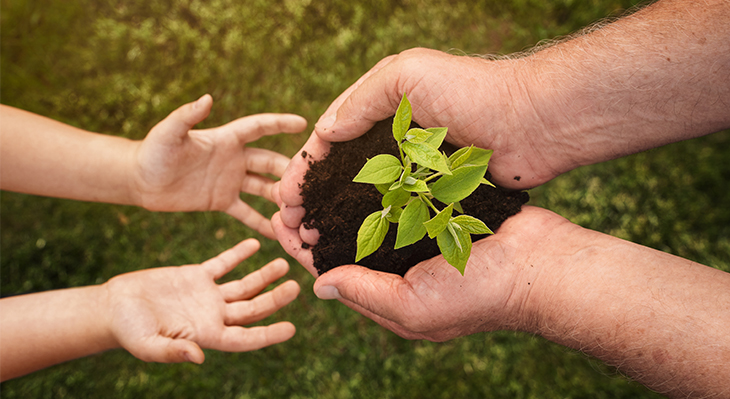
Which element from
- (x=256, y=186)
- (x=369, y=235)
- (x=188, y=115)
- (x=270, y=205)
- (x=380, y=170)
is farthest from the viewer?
(x=270, y=205)

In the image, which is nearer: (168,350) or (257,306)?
(168,350)

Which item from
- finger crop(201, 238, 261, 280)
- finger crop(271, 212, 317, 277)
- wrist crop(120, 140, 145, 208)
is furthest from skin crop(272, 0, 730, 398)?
wrist crop(120, 140, 145, 208)

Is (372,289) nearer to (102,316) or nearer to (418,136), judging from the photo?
(418,136)

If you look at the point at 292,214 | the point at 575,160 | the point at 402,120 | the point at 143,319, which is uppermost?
the point at 402,120

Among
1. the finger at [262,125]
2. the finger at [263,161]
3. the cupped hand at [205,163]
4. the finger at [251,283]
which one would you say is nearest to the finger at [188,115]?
the cupped hand at [205,163]

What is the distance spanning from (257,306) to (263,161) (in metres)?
1.03

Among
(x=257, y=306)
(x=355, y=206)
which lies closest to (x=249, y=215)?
(x=257, y=306)

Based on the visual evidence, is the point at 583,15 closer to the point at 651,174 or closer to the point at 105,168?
the point at 651,174

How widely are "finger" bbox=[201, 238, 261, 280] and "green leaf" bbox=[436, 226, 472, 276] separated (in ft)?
5.83

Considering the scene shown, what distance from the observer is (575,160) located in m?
2.13

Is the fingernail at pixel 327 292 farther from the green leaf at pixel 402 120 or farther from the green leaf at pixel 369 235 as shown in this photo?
the green leaf at pixel 402 120

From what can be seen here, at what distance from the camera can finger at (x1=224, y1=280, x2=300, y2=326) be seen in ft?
8.16

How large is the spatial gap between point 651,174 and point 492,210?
Answer: 89.0 inches

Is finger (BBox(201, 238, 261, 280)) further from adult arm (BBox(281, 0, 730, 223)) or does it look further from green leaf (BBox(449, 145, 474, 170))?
green leaf (BBox(449, 145, 474, 170))
